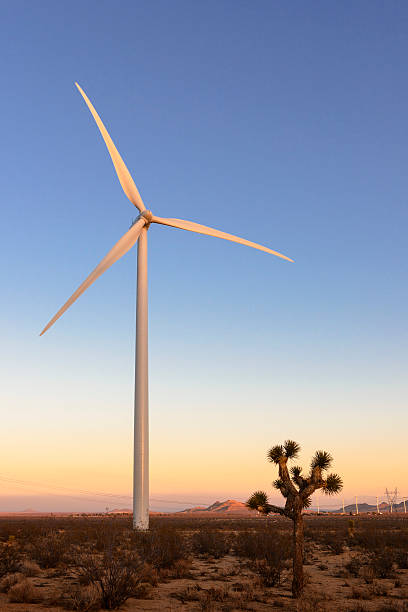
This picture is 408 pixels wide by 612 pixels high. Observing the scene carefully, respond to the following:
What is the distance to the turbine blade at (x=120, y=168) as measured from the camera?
150 feet

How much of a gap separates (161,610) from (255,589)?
4.91 meters

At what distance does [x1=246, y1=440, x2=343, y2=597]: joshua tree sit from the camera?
1872cm

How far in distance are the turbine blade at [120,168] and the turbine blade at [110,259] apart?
2.64 meters

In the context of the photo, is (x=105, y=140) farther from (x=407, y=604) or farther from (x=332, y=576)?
(x=407, y=604)

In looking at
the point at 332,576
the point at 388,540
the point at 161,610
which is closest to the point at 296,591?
the point at 161,610

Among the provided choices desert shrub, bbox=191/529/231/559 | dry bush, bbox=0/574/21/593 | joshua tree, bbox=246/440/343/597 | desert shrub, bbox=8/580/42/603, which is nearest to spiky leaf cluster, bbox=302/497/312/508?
joshua tree, bbox=246/440/343/597

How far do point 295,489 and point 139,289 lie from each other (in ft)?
87.8

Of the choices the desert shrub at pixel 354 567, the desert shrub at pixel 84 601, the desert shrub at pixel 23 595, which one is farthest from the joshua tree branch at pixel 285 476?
the desert shrub at pixel 354 567

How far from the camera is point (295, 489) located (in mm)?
19188

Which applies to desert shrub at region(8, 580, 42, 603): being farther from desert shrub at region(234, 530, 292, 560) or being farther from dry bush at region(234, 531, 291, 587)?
desert shrub at region(234, 530, 292, 560)

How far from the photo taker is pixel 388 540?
39.0m

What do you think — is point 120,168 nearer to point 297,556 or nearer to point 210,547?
point 210,547

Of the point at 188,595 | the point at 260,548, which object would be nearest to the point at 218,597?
the point at 188,595

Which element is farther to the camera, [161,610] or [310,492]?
[310,492]
